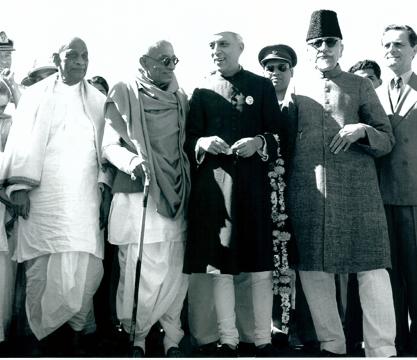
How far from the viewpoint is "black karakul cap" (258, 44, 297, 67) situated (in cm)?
638

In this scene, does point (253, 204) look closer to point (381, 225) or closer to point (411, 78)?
point (381, 225)

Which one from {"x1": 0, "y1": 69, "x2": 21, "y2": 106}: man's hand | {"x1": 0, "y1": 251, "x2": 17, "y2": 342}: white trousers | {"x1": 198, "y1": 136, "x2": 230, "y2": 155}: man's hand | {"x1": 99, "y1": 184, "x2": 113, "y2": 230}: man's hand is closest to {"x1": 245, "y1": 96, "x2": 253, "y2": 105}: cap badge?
{"x1": 198, "y1": 136, "x2": 230, "y2": 155}: man's hand

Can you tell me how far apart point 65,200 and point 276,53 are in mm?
2640

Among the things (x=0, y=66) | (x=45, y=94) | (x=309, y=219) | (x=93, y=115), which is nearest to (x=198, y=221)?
(x=309, y=219)

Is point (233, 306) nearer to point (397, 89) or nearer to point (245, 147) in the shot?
point (245, 147)

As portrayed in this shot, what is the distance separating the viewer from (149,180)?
486 cm

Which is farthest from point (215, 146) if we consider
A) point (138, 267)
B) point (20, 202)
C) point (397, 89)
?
point (397, 89)

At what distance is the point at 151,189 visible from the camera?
4.92 m

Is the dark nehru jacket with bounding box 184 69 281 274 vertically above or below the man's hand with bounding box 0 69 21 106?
below

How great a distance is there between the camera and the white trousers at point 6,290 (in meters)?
5.39

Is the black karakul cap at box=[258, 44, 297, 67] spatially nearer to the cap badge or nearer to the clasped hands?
the cap badge

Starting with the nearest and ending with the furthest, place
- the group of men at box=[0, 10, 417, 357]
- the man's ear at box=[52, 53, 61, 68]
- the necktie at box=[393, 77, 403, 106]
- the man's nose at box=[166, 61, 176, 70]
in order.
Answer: the group of men at box=[0, 10, 417, 357] → the man's nose at box=[166, 61, 176, 70] → the man's ear at box=[52, 53, 61, 68] → the necktie at box=[393, 77, 403, 106]

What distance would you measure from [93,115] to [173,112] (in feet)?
2.42

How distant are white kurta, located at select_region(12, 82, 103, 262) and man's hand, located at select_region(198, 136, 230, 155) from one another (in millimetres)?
1031
